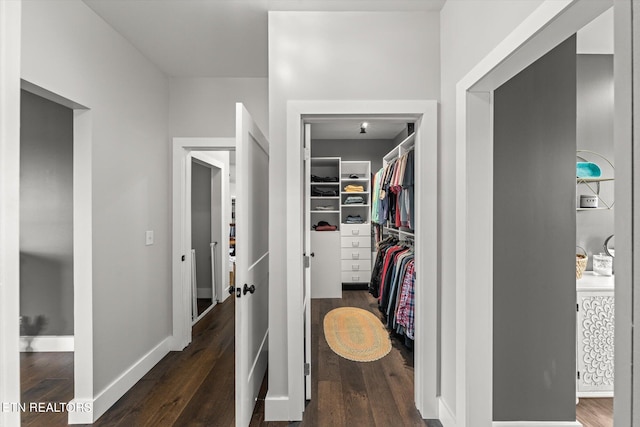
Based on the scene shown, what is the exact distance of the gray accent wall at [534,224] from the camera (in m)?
1.78

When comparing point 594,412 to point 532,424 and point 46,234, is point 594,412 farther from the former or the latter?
point 46,234

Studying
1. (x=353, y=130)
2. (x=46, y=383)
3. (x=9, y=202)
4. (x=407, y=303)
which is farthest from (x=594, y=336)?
(x=46, y=383)

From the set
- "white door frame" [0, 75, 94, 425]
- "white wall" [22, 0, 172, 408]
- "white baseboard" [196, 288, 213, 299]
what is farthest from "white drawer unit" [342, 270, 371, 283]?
"white door frame" [0, 75, 94, 425]

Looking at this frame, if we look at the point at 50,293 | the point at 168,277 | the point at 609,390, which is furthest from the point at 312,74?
the point at 50,293

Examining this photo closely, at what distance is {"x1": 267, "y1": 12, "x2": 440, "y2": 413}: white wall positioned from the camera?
2.07 metres

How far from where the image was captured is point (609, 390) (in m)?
2.25

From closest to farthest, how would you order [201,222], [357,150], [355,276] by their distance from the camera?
[201,222], [355,276], [357,150]

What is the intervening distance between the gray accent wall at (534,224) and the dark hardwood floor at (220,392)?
0.71 m

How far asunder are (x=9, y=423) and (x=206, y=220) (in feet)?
13.9

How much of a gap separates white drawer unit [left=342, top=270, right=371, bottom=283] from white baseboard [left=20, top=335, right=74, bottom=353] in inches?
139

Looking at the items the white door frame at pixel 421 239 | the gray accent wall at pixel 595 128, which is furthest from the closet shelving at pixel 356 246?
the white door frame at pixel 421 239

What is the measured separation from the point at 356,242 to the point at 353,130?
5.97 feet

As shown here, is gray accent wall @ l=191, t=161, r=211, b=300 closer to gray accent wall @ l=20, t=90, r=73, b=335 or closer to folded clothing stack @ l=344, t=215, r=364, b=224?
gray accent wall @ l=20, t=90, r=73, b=335

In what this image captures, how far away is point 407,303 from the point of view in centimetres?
290
